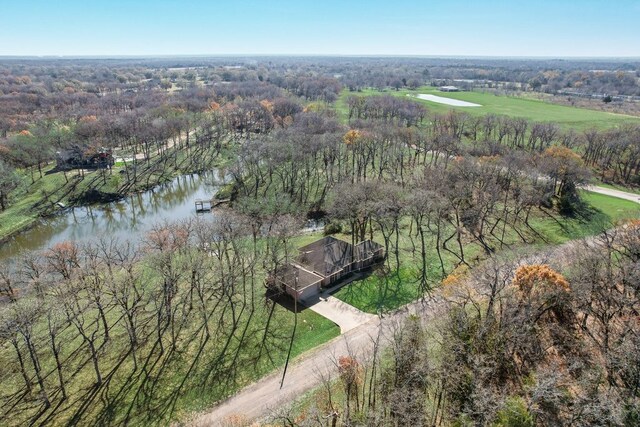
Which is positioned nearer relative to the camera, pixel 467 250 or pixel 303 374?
pixel 303 374

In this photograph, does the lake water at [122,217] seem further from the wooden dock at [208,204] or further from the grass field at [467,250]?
the grass field at [467,250]

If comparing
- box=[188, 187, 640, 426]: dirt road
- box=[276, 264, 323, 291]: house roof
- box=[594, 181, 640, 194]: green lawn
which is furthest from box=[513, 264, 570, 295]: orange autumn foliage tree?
box=[594, 181, 640, 194]: green lawn

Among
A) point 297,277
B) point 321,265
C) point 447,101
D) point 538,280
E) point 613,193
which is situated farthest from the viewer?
point 447,101

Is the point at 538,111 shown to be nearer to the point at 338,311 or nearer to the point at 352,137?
the point at 352,137

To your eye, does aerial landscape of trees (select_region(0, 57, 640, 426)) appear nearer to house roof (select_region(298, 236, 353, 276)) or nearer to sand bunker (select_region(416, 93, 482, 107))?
house roof (select_region(298, 236, 353, 276))

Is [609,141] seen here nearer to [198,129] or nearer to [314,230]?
[314,230]

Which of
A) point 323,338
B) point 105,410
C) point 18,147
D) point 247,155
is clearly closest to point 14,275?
point 105,410

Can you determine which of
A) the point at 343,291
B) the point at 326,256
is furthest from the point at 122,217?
the point at 343,291
